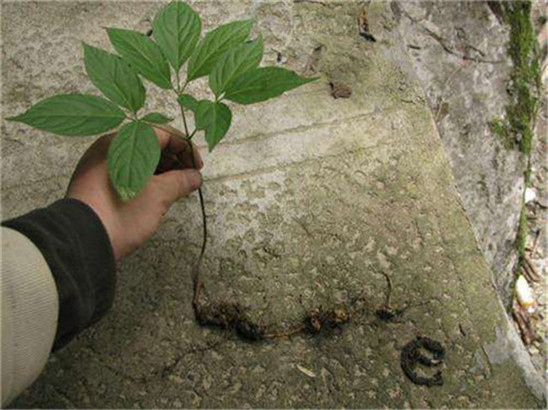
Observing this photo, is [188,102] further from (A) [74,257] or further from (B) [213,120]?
(A) [74,257]

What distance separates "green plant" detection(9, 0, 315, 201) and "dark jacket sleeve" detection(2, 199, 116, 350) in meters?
0.11

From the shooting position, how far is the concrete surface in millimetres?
1221

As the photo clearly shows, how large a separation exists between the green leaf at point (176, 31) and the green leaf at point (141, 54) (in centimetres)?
2

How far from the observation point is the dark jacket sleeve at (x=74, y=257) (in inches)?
39.2

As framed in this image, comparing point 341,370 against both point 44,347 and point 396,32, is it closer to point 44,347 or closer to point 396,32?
point 44,347

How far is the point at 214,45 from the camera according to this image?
110 centimetres

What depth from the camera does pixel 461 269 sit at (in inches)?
53.4

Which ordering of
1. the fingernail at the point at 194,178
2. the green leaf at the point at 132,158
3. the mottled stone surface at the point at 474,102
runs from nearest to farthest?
the green leaf at the point at 132,158 < the fingernail at the point at 194,178 < the mottled stone surface at the point at 474,102

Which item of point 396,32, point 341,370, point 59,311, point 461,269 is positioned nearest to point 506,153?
point 396,32

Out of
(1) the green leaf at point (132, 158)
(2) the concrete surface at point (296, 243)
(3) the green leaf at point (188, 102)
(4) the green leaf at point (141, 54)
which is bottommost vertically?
(2) the concrete surface at point (296, 243)

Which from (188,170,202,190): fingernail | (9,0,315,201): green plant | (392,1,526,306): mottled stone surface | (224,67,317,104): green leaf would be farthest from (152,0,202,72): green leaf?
(392,1,526,306): mottled stone surface

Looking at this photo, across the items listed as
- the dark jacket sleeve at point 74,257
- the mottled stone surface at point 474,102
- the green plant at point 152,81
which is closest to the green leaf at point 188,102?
the green plant at point 152,81

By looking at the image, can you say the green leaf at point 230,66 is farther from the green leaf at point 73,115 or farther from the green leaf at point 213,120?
the green leaf at point 73,115

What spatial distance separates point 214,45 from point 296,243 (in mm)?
→ 477
